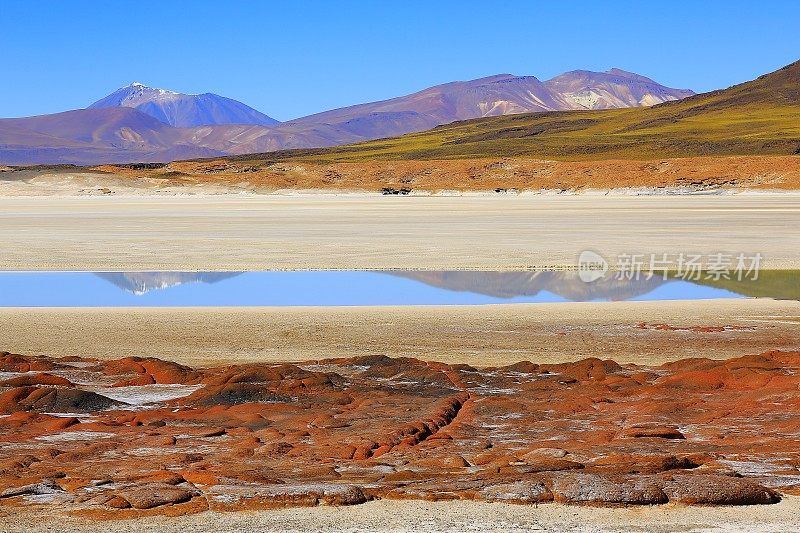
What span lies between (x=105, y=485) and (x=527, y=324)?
993 centimetres

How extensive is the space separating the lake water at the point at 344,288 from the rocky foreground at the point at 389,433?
7.57 m

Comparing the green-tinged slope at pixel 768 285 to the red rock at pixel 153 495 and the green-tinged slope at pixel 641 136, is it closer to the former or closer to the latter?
the red rock at pixel 153 495

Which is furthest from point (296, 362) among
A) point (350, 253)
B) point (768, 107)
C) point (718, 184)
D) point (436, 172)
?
point (768, 107)

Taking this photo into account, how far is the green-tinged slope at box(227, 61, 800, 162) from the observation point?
132m

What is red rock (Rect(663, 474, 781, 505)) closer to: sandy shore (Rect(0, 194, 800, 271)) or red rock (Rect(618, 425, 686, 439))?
red rock (Rect(618, 425, 686, 439))

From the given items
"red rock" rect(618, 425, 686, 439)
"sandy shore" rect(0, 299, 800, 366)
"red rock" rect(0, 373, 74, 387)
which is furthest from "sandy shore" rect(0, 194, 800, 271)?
"red rock" rect(618, 425, 686, 439)

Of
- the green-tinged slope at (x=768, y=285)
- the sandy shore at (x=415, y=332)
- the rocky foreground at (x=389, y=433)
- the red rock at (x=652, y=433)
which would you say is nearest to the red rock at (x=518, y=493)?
the rocky foreground at (x=389, y=433)

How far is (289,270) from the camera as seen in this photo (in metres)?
25.9

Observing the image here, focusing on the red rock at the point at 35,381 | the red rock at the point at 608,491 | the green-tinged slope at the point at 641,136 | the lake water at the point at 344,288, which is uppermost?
the green-tinged slope at the point at 641,136

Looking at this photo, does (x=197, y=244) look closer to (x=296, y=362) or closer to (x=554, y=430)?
(x=296, y=362)

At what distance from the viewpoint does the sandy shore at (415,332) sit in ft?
46.3

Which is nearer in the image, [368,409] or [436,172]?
[368,409]

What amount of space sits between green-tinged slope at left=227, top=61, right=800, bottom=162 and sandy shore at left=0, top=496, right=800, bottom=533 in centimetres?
11669

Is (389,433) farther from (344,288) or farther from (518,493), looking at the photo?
(344,288)
